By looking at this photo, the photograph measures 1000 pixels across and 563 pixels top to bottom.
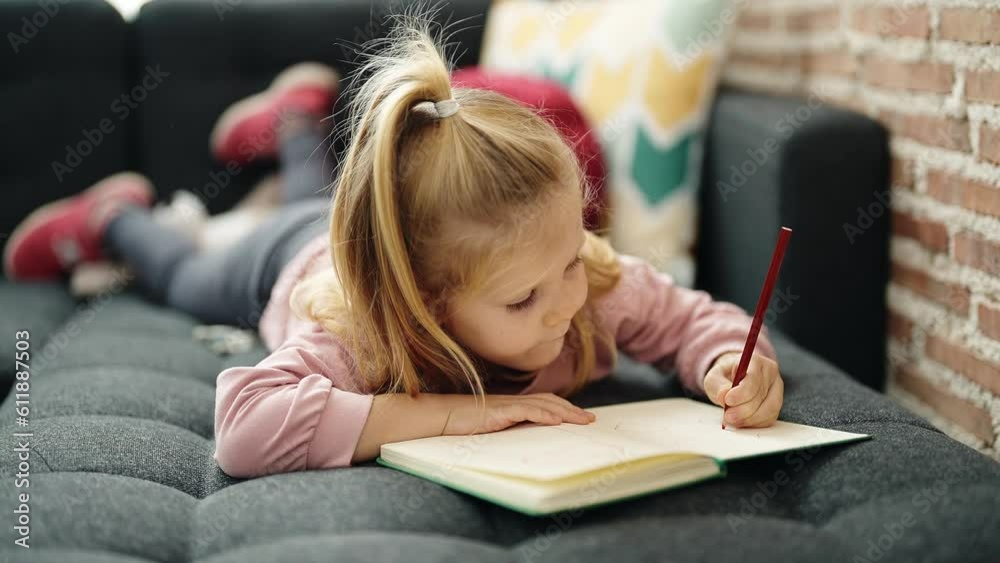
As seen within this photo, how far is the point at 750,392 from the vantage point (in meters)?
0.97

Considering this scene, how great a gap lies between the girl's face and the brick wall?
52cm

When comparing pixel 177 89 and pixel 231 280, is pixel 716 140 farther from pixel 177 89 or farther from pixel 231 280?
pixel 177 89

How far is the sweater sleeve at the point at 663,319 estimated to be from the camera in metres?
1.15

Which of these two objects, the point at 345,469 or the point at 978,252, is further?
the point at 978,252

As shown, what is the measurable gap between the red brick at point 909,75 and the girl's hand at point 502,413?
656mm

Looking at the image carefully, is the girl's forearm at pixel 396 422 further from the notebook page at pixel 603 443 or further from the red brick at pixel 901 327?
the red brick at pixel 901 327

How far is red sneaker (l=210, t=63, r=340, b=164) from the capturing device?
183 cm

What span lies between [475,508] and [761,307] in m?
0.35

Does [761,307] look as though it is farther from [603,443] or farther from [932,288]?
[932,288]

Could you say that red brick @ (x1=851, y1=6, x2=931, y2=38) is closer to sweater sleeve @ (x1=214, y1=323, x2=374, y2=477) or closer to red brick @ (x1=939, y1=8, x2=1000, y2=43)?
red brick @ (x1=939, y1=8, x2=1000, y2=43)

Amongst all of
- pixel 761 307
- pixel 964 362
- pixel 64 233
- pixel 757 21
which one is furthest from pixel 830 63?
pixel 64 233

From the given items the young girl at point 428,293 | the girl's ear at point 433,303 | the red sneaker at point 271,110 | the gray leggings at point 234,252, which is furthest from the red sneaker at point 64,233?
the girl's ear at point 433,303

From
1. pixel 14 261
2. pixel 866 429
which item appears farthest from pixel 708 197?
pixel 14 261

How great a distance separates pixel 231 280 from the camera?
162 centimetres
